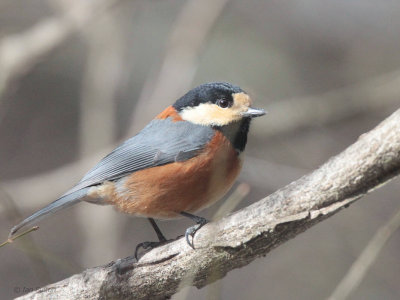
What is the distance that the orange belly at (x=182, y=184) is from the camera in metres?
4.19

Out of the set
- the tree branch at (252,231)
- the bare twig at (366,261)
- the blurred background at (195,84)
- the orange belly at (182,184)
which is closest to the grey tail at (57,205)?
the orange belly at (182,184)

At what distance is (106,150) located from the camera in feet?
20.1

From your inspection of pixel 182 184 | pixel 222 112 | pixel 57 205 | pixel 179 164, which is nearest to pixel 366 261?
pixel 182 184

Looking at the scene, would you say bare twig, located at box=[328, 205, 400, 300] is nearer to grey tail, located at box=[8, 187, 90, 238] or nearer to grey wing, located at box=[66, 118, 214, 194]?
grey wing, located at box=[66, 118, 214, 194]

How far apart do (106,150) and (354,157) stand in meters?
3.73

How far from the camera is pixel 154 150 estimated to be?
4500 millimetres

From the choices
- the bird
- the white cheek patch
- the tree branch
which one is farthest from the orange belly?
the tree branch

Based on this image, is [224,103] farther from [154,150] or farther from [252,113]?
[154,150]

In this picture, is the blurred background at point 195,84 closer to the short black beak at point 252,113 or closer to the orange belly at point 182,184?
the orange belly at point 182,184

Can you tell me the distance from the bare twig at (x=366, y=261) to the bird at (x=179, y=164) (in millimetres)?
1105

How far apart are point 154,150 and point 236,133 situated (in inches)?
25.1

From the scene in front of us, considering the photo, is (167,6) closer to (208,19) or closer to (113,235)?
(208,19)

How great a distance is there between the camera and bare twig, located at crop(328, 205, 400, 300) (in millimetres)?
3406

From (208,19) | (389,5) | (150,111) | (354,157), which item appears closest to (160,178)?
(354,157)
